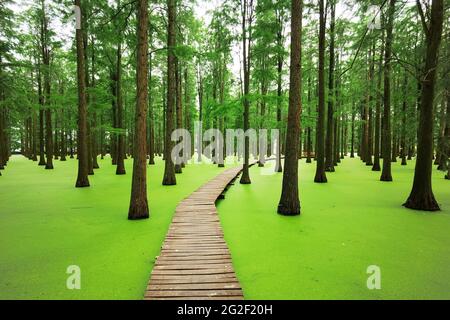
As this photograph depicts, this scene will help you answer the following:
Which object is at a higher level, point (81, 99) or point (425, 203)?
point (81, 99)

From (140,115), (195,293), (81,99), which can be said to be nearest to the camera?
(195,293)

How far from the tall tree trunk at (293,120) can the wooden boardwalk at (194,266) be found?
92.0 inches

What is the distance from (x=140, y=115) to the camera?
702cm

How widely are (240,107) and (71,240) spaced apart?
10.2 m

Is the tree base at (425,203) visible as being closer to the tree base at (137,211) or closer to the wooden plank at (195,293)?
the wooden plank at (195,293)

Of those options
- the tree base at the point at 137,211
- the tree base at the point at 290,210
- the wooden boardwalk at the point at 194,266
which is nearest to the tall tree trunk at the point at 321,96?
the tree base at the point at 290,210

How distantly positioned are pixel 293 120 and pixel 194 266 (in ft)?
16.5

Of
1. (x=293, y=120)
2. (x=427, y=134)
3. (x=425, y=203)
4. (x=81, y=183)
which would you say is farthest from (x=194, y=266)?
(x=81, y=183)

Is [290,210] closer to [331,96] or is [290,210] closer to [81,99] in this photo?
[81,99]

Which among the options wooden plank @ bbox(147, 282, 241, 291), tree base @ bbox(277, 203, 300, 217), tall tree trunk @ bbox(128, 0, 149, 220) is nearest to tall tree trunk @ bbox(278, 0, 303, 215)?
tree base @ bbox(277, 203, 300, 217)

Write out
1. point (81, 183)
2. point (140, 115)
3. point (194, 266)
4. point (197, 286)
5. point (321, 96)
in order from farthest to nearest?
A: point (321, 96), point (81, 183), point (140, 115), point (194, 266), point (197, 286)

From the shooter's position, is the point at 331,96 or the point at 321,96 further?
the point at 331,96
